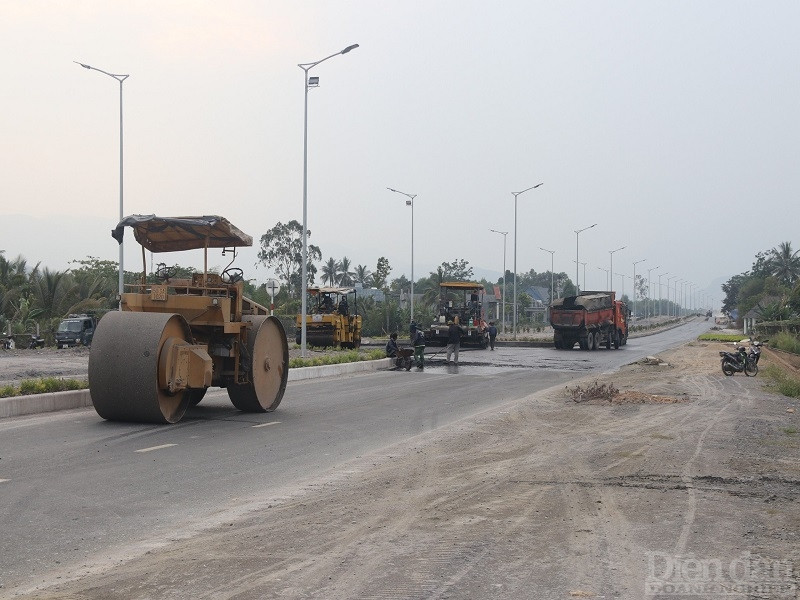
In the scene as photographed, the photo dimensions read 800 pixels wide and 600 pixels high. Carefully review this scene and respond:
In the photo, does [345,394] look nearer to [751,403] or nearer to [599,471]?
[751,403]

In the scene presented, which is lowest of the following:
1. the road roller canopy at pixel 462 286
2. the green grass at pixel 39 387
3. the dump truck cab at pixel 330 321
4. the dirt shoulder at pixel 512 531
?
the dirt shoulder at pixel 512 531

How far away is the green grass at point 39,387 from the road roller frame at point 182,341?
97.1 inches

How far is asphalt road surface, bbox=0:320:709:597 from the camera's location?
6.71 meters

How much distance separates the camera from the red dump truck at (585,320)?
4531 cm

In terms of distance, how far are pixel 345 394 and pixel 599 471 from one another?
1050 centimetres

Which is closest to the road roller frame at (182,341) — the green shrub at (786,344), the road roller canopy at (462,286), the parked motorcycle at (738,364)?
the parked motorcycle at (738,364)

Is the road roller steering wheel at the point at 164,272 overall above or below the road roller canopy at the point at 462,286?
below

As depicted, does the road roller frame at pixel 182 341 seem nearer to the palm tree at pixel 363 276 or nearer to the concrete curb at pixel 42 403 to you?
the concrete curb at pixel 42 403

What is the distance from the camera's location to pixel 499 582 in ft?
18.6

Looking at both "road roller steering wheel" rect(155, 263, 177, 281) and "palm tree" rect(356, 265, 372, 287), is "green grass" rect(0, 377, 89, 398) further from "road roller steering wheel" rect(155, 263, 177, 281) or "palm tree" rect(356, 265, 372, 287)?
"palm tree" rect(356, 265, 372, 287)

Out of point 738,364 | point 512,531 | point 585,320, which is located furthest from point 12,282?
point 512,531

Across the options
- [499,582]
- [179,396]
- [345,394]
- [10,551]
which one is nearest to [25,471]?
[10,551]

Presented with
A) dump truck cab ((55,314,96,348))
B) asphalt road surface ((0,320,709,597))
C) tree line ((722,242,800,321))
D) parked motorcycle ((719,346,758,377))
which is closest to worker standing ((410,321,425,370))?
parked motorcycle ((719,346,758,377))

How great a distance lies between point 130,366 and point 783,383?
15800 mm
